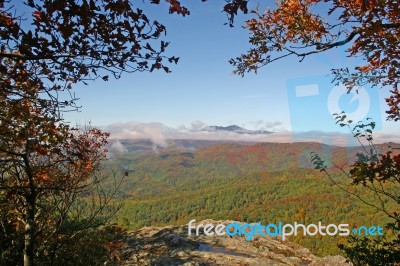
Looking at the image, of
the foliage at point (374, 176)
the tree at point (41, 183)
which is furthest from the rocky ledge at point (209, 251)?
the foliage at point (374, 176)

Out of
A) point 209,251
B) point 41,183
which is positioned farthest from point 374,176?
point 209,251

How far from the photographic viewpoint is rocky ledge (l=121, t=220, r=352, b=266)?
9.58m

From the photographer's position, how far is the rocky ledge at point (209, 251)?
958 centimetres

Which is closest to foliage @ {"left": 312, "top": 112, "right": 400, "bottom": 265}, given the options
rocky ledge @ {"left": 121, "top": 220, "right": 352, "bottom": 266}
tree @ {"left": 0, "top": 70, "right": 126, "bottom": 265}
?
tree @ {"left": 0, "top": 70, "right": 126, "bottom": 265}

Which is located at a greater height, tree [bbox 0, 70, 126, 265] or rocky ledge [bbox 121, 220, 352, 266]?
tree [bbox 0, 70, 126, 265]

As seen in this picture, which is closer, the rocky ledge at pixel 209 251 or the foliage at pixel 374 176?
the foliage at pixel 374 176

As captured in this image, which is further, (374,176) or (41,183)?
(41,183)

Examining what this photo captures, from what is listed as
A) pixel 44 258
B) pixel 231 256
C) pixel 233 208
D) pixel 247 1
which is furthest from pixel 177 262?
pixel 233 208

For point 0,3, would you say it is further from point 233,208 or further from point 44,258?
point 233,208

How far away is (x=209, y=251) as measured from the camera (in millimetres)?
10664

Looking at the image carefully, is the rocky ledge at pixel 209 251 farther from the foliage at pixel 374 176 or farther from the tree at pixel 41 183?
the foliage at pixel 374 176

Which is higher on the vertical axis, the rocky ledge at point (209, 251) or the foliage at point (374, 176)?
the foliage at point (374, 176)

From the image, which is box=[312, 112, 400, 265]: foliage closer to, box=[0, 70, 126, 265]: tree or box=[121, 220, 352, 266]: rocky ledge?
box=[0, 70, 126, 265]: tree

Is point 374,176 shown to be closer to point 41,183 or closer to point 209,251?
point 41,183
